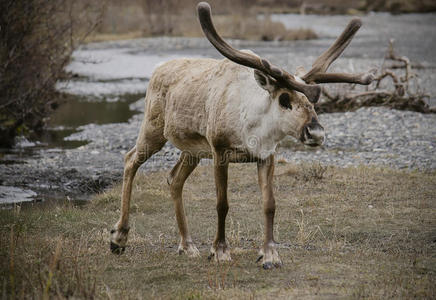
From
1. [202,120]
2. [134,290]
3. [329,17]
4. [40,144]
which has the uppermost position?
[202,120]

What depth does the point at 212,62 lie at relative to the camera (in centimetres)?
828

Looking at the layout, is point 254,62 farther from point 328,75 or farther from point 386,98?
point 386,98

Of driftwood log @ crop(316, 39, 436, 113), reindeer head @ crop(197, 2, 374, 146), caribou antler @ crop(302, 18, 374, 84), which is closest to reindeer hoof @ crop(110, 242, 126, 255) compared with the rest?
reindeer head @ crop(197, 2, 374, 146)

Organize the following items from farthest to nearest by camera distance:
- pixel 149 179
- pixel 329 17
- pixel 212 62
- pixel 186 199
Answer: pixel 329 17
pixel 149 179
pixel 186 199
pixel 212 62

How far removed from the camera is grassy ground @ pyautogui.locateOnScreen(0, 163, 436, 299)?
6.26 m

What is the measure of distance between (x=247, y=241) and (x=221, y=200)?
140 centimetres

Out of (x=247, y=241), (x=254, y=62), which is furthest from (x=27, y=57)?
(x=254, y=62)

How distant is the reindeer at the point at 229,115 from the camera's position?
6797 millimetres

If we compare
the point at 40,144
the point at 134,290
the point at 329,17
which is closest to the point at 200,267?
the point at 134,290

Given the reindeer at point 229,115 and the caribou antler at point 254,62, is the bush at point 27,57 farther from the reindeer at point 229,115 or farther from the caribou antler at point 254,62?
the caribou antler at point 254,62

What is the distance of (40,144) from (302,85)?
12923mm

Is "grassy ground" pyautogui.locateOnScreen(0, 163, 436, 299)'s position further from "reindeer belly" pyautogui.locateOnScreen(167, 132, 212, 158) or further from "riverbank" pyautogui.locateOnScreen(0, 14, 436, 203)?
"riverbank" pyautogui.locateOnScreen(0, 14, 436, 203)

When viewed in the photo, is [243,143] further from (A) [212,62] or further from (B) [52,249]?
(B) [52,249]

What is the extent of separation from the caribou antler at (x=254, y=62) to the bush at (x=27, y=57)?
8622 millimetres
